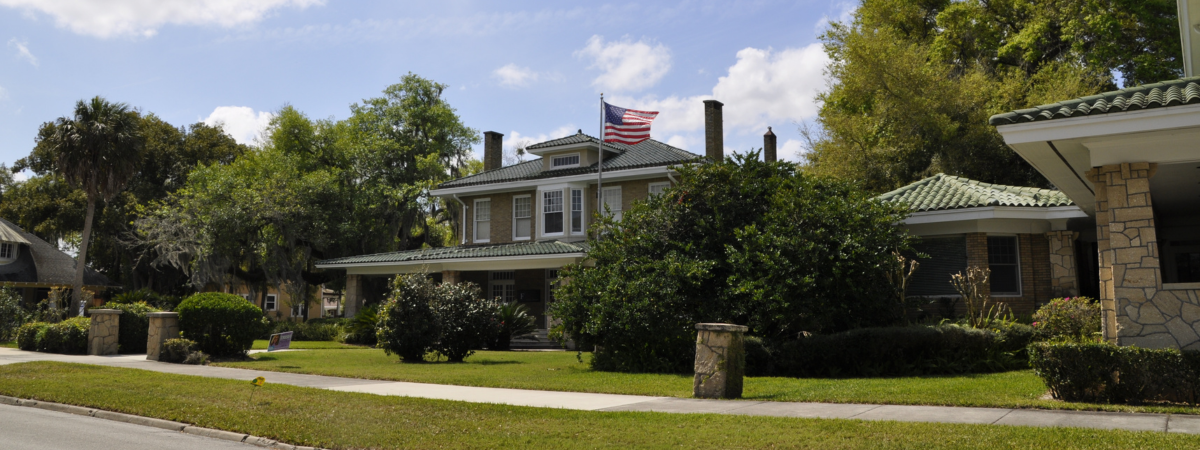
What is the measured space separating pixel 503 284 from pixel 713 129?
10105 mm

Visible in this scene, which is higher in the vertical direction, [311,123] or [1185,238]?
[311,123]

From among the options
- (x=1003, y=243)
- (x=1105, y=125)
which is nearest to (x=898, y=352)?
(x=1105, y=125)

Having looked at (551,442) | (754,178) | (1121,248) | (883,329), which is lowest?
(551,442)

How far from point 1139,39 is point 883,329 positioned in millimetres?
23175

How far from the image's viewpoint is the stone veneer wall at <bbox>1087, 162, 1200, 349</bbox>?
9.99 m

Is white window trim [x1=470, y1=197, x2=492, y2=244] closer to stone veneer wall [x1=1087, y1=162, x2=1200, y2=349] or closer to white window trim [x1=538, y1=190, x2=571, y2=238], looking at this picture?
white window trim [x1=538, y1=190, x2=571, y2=238]

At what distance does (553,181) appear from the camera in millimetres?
29703

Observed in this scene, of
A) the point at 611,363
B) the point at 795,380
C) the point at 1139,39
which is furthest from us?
the point at 1139,39

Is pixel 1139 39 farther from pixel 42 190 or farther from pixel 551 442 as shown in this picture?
pixel 42 190

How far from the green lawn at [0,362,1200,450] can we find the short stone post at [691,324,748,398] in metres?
1.91

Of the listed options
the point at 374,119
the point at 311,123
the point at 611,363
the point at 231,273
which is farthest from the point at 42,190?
the point at 611,363

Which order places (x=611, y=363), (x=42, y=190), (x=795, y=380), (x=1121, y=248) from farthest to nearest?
1. (x=42, y=190)
2. (x=611, y=363)
3. (x=795, y=380)
4. (x=1121, y=248)

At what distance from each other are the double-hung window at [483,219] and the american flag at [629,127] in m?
8.62

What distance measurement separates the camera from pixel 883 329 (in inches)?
558
